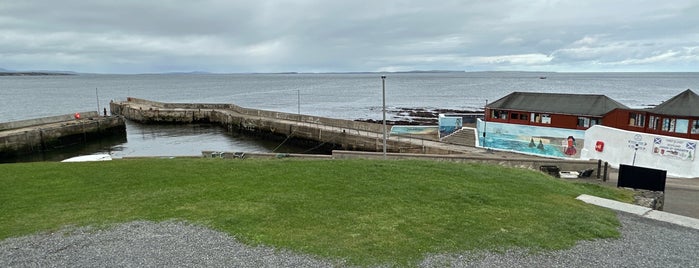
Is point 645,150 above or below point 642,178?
below

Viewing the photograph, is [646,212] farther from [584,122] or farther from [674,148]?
[584,122]

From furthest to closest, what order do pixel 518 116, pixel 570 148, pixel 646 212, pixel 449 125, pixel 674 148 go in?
pixel 449 125 < pixel 518 116 < pixel 570 148 < pixel 674 148 < pixel 646 212

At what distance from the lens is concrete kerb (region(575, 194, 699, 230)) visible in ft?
35.8

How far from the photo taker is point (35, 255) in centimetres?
833

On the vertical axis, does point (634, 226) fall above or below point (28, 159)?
above

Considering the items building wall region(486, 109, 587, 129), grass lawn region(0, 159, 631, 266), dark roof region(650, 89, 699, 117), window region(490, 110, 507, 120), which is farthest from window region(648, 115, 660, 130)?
grass lawn region(0, 159, 631, 266)

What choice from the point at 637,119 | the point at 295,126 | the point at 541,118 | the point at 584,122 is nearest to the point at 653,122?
the point at 637,119

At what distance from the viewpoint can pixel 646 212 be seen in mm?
11688

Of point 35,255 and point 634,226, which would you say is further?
point 634,226

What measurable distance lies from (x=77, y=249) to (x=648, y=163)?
88.2 feet

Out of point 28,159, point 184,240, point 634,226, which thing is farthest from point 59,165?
point 28,159

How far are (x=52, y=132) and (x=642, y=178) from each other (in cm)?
4890

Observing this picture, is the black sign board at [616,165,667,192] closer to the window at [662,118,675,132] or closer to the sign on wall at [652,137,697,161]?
the sign on wall at [652,137,697,161]

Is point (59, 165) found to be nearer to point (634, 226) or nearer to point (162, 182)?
point (162, 182)
